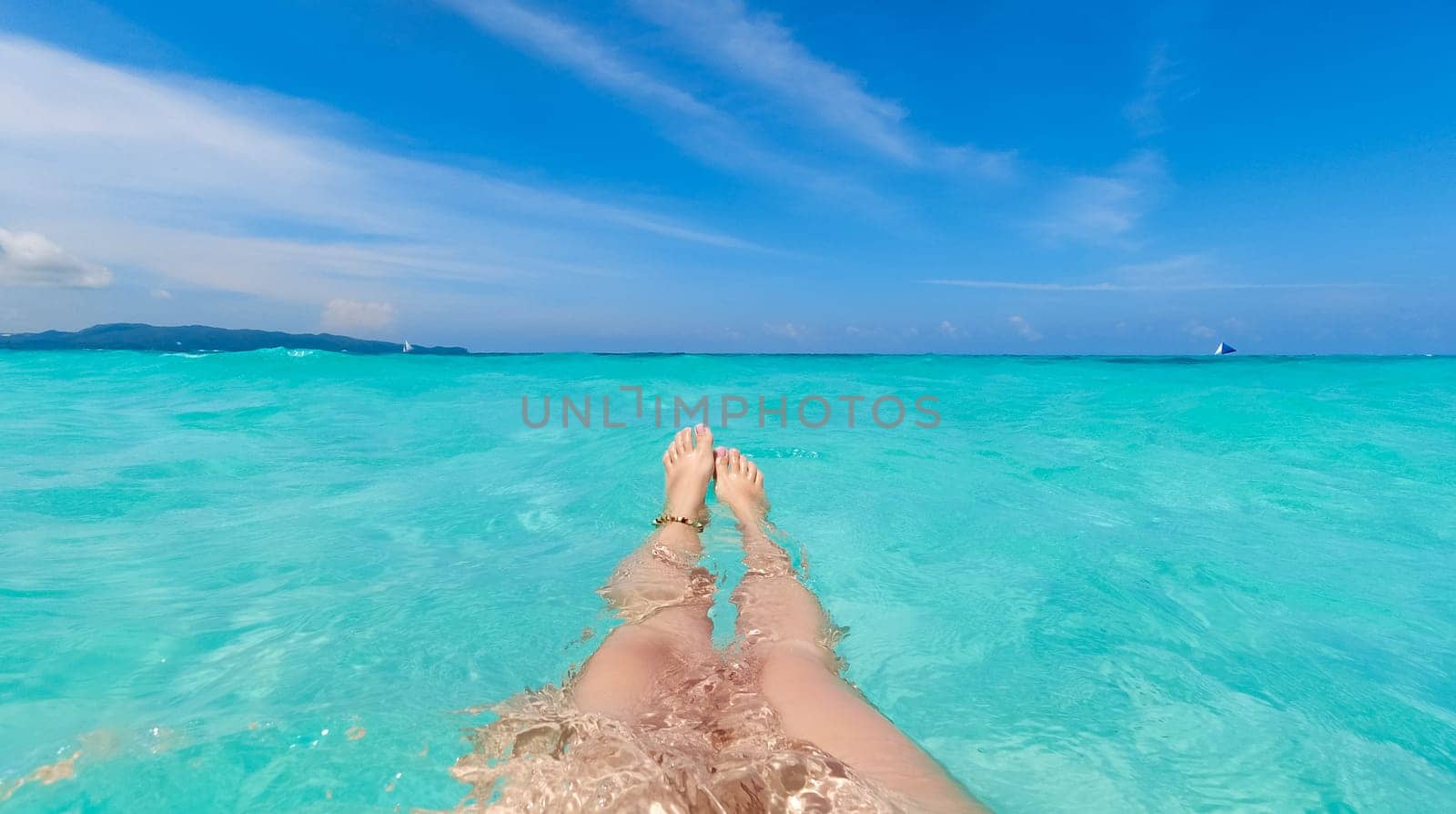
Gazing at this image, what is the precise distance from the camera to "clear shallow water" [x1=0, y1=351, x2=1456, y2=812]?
142 centimetres

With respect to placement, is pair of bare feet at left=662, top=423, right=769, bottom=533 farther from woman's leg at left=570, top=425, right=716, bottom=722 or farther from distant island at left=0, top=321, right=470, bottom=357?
distant island at left=0, top=321, right=470, bottom=357

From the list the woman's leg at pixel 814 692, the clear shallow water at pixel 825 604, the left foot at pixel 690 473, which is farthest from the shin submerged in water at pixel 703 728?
the left foot at pixel 690 473

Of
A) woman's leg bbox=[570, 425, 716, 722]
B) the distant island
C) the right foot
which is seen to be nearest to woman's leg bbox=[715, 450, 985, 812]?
woman's leg bbox=[570, 425, 716, 722]

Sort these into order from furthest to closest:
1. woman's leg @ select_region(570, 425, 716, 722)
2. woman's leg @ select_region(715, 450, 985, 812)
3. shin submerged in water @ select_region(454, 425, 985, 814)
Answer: woman's leg @ select_region(570, 425, 716, 722) < woman's leg @ select_region(715, 450, 985, 812) < shin submerged in water @ select_region(454, 425, 985, 814)

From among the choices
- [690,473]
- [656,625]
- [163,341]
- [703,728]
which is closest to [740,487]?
[690,473]

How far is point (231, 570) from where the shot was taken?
2545 millimetres

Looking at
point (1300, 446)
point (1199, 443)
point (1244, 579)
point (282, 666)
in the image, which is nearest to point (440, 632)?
point (282, 666)

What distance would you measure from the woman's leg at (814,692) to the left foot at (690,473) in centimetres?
58

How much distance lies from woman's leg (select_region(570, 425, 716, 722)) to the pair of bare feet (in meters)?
0.01

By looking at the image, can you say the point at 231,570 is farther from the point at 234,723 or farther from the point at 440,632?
the point at 234,723

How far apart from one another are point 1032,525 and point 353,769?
122 inches

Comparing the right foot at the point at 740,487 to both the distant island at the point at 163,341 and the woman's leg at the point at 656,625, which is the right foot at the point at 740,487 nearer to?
the woman's leg at the point at 656,625

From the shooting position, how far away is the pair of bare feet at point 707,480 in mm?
3006

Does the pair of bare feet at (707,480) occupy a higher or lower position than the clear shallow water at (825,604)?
higher
